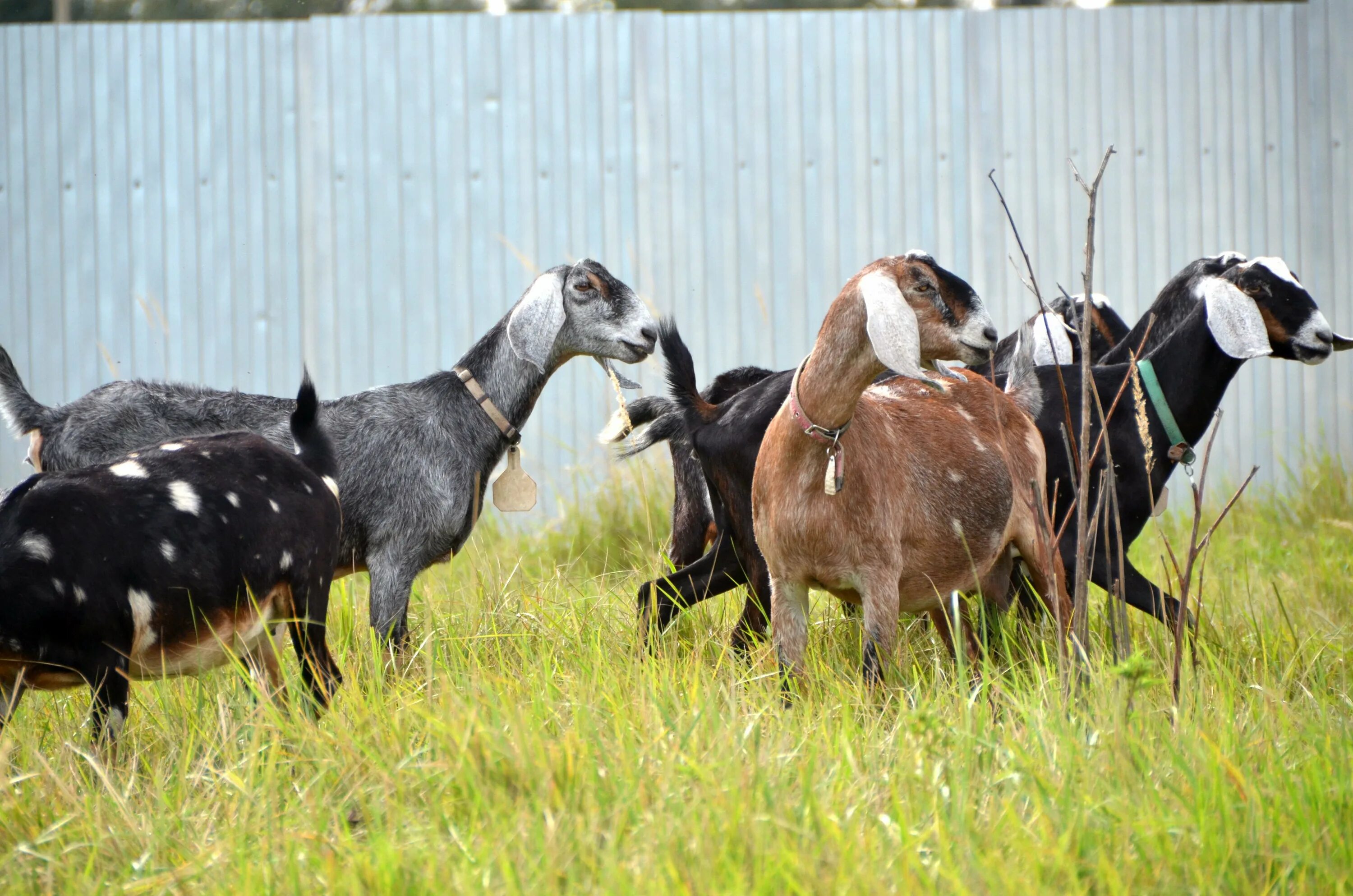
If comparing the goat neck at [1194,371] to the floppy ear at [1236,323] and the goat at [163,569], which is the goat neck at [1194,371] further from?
the goat at [163,569]

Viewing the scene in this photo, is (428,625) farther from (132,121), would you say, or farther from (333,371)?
(132,121)

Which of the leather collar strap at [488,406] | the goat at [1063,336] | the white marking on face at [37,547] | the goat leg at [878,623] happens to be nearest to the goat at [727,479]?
the goat leg at [878,623]

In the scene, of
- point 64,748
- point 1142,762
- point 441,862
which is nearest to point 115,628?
point 64,748

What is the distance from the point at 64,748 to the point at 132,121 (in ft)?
19.2

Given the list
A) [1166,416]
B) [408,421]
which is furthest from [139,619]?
[1166,416]

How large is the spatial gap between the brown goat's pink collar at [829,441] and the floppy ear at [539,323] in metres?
1.31

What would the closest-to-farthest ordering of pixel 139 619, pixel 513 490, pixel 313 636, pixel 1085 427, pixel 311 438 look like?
pixel 1085 427 → pixel 139 619 → pixel 313 636 → pixel 311 438 → pixel 513 490

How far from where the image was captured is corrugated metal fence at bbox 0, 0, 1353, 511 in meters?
7.35

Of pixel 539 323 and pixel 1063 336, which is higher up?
pixel 539 323

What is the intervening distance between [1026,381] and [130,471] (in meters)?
2.69

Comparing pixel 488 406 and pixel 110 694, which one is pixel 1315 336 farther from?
pixel 110 694

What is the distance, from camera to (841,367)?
2766 millimetres

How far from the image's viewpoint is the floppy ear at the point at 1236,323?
3469 millimetres

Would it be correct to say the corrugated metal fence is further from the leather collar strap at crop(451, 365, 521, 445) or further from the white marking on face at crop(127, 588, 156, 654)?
the white marking on face at crop(127, 588, 156, 654)
